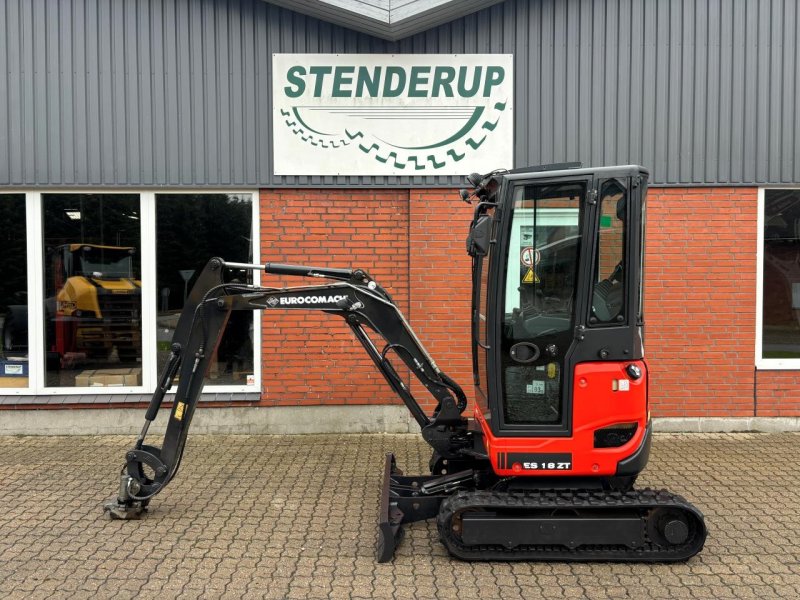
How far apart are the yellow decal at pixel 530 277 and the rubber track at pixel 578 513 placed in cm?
140

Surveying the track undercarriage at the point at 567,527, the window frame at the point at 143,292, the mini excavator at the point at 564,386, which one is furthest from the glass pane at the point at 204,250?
the track undercarriage at the point at 567,527

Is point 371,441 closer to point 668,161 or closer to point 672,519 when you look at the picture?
point 672,519

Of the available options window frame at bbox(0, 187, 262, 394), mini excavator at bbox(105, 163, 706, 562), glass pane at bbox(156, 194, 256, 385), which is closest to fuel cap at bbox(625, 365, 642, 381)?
mini excavator at bbox(105, 163, 706, 562)

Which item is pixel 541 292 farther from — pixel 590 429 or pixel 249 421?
pixel 249 421

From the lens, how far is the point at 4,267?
7840 millimetres

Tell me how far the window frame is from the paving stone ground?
842 mm

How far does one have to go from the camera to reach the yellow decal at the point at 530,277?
4.41 metres

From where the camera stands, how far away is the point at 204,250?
25.8 feet

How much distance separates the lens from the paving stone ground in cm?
410

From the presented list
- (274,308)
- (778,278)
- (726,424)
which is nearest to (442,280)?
(274,308)

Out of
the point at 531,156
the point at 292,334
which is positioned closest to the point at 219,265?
the point at 292,334

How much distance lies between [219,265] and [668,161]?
17.4 feet

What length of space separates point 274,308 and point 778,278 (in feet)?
20.0

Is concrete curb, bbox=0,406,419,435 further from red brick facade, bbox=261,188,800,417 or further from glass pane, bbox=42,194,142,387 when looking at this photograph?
glass pane, bbox=42,194,142,387
